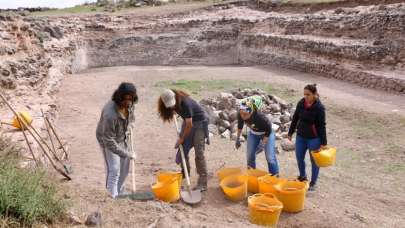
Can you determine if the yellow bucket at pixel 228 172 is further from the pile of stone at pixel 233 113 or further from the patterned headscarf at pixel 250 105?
the pile of stone at pixel 233 113

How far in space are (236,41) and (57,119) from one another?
49.1 feet

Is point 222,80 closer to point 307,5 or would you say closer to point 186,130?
point 307,5

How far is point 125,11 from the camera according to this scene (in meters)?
27.8

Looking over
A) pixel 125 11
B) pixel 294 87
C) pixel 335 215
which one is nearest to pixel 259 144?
pixel 335 215

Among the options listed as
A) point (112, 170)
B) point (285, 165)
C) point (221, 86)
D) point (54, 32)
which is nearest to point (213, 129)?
point (285, 165)

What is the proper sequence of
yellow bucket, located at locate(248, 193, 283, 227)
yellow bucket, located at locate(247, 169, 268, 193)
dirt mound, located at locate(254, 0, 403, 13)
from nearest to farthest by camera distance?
yellow bucket, located at locate(248, 193, 283, 227), yellow bucket, located at locate(247, 169, 268, 193), dirt mound, located at locate(254, 0, 403, 13)

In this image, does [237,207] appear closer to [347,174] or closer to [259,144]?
[259,144]

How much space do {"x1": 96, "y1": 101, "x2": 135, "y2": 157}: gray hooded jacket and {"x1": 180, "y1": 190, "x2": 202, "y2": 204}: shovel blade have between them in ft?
3.14

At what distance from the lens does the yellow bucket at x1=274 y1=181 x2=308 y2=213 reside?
505cm

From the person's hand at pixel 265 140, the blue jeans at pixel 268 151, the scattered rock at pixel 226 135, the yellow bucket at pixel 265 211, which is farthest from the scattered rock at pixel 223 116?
the yellow bucket at pixel 265 211

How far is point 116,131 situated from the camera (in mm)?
4902

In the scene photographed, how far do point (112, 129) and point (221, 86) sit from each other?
991 cm

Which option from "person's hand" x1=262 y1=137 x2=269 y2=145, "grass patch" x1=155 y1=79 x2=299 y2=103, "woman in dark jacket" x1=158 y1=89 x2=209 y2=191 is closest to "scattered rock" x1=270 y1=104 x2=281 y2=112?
"grass patch" x1=155 y1=79 x2=299 y2=103

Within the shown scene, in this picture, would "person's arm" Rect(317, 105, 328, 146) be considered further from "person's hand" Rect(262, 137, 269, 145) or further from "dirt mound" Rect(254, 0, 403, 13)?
"dirt mound" Rect(254, 0, 403, 13)
